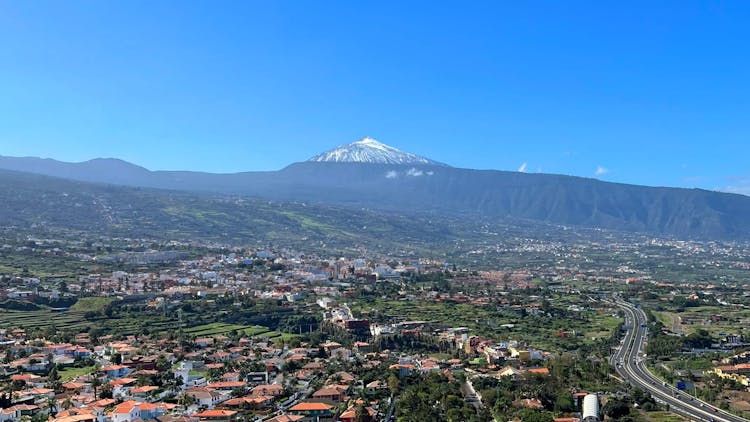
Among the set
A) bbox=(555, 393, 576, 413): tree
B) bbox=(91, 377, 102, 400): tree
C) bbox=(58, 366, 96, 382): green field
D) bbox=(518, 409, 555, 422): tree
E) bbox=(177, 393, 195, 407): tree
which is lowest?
bbox=(58, 366, 96, 382): green field

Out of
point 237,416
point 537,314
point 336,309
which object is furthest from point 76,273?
point 237,416

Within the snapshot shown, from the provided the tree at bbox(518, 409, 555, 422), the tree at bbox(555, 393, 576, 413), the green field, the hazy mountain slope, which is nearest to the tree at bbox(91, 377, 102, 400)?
the green field

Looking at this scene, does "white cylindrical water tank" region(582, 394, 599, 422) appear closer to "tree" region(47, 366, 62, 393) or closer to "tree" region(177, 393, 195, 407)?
"tree" region(177, 393, 195, 407)

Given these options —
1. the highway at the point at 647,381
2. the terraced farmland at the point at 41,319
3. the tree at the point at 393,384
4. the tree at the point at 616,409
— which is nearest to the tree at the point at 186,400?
the tree at the point at 393,384

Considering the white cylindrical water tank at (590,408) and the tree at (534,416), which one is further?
the white cylindrical water tank at (590,408)

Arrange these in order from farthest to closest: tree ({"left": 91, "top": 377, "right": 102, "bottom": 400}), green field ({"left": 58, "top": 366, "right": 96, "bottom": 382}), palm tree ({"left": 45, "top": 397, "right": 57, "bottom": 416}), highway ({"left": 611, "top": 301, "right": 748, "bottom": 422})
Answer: green field ({"left": 58, "top": 366, "right": 96, "bottom": 382}) < tree ({"left": 91, "top": 377, "right": 102, "bottom": 400}) < highway ({"left": 611, "top": 301, "right": 748, "bottom": 422}) < palm tree ({"left": 45, "top": 397, "right": 57, "bottom": 416})

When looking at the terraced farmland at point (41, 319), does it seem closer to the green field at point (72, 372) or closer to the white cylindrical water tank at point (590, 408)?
the green field at point (72, 372)
